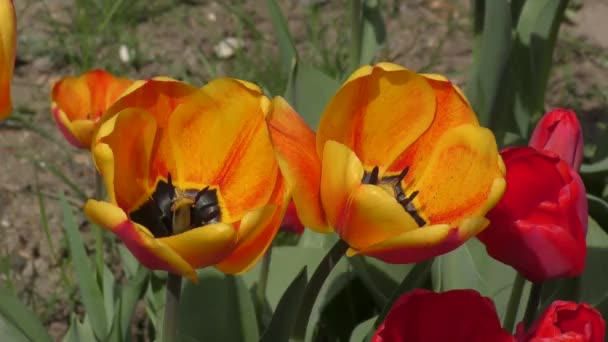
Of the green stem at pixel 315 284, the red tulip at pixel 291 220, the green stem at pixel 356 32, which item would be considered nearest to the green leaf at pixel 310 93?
the green stem at pixel 356 32

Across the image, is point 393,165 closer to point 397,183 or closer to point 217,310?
point 397,183

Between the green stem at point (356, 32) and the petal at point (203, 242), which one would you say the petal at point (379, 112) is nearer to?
the petal at point (203, 242)

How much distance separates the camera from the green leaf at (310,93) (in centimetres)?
154

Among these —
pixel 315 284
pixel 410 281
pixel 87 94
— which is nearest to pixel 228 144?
pixel 315 284

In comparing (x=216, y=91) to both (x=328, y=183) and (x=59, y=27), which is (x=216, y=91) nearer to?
(x=328, y=183)

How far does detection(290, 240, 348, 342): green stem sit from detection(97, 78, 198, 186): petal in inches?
6.5

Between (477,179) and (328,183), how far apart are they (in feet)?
0.43

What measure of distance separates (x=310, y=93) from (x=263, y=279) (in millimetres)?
285

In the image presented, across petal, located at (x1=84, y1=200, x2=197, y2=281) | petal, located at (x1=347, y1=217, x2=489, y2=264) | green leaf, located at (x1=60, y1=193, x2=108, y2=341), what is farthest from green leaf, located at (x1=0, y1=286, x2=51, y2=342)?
petal, located at (x1=347, y1=217, x2=489, y2=264)

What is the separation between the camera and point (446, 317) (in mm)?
928

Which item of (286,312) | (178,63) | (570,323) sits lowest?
(178,63)

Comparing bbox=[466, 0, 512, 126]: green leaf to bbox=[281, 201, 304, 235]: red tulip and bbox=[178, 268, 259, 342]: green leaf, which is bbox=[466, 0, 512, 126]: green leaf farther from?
bbox=[178, 268, 259, 342]: green leaf

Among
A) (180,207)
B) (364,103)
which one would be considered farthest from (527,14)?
(180,207)

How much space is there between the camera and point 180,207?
0.96m
